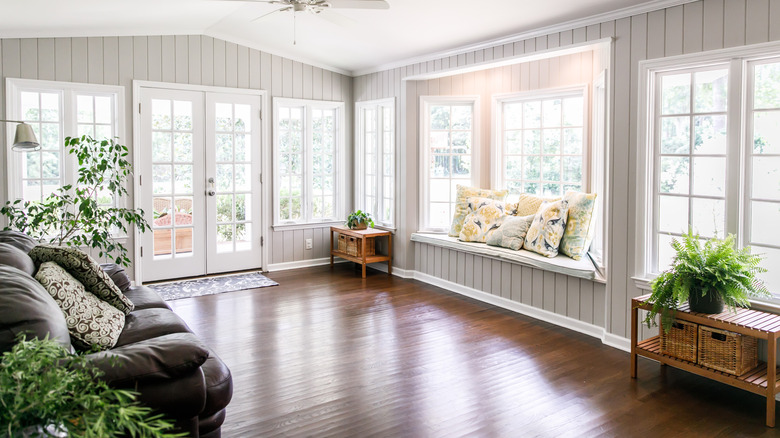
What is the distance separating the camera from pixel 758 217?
3.34 metres

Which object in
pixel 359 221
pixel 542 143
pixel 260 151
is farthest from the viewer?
pixel 359 221

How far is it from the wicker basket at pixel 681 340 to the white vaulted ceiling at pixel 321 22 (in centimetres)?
205

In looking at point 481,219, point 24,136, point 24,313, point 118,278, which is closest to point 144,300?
point 118,278

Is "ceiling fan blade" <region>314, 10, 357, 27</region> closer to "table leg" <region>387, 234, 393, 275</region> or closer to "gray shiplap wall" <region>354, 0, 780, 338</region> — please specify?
"gray shiplap wall" <region>354, 0, 780, 338</region>

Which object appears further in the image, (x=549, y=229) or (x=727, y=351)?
(x=549, y=229)

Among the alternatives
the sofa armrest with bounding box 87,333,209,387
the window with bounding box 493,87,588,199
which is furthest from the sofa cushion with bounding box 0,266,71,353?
the window with bounding box 493,87,588,199

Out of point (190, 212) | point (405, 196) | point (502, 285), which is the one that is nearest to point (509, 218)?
point (502, 285)

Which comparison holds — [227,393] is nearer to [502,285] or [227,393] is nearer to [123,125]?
[502,285]

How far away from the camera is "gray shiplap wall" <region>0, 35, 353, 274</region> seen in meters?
5.17

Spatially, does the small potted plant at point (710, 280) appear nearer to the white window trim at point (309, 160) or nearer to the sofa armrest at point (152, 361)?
the sofa armrest at point (152, 361)

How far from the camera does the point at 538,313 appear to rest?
483 centimetres

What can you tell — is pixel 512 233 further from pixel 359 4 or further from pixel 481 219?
pixel 359 4

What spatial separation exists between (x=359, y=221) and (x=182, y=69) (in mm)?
2562

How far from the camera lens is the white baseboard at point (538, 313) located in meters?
4.10
